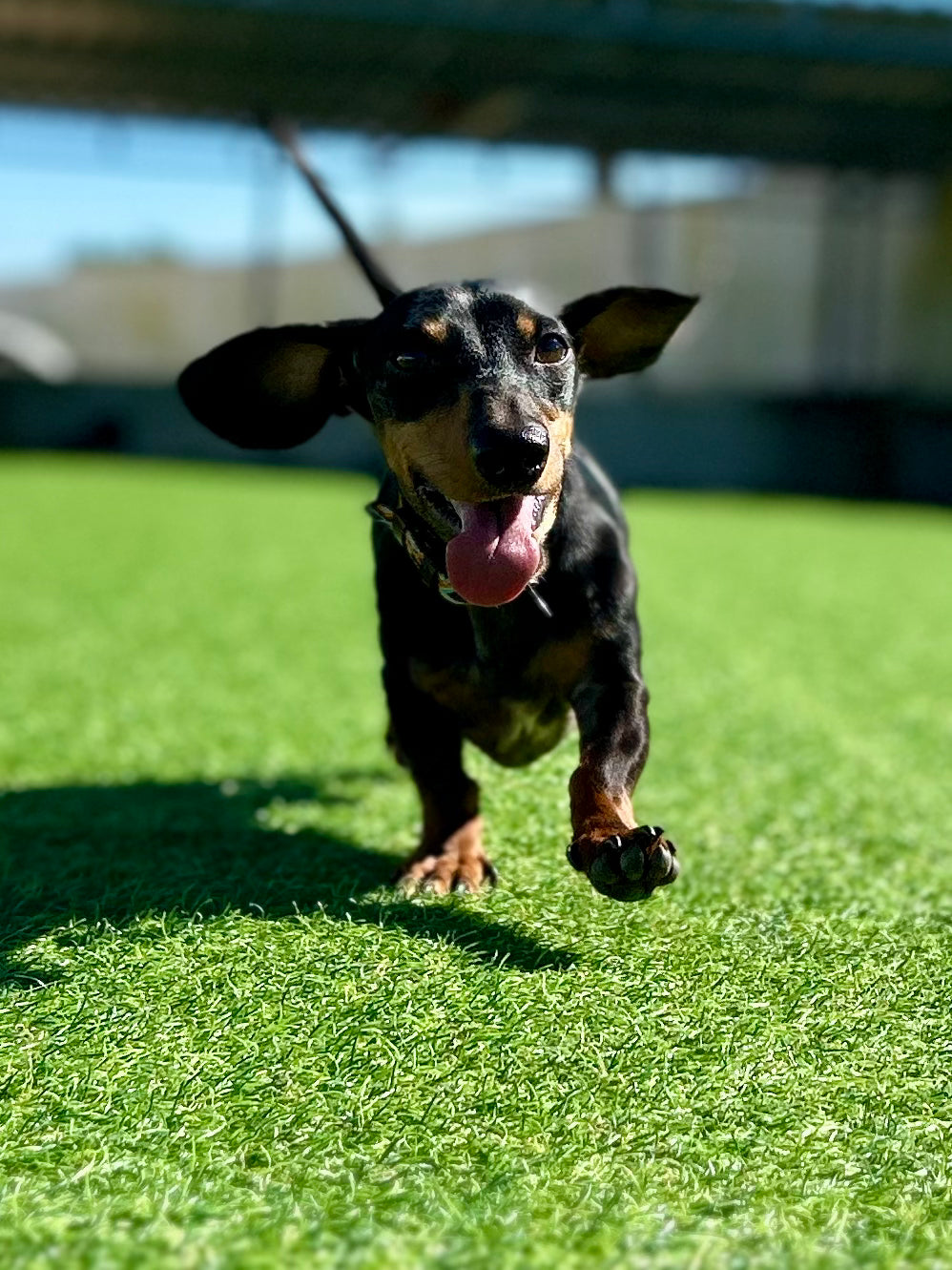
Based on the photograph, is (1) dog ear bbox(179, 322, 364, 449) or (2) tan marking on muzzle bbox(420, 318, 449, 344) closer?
(2) tan marking on muzzle bbox(420, 318, 449, 344)

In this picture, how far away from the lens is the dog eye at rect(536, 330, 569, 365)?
2426 millimetres

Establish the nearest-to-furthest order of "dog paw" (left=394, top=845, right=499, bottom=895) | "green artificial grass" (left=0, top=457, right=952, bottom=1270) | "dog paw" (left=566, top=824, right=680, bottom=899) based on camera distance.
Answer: "green artificial grass" (left=0, top=457, right=952, bottom=1270)
"dog paw" (left=566, top=824, right=680, bottom=899)
"dog paw" (left=394, top=845, right=499, bottom=895)

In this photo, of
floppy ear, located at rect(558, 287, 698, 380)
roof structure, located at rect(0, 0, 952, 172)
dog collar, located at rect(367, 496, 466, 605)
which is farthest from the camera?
roof structure, located at rect(0, 0, 952, 172)

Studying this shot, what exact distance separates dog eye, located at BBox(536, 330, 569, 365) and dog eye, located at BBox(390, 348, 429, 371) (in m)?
0.19

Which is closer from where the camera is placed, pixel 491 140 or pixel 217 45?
pixel 217 45

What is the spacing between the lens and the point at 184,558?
8.41 m

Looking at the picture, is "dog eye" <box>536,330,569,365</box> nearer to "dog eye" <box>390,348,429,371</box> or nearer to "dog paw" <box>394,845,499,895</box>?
"dog eye" <box>390,348,429,371</box>

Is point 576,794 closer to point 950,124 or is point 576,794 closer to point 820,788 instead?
point 820,788

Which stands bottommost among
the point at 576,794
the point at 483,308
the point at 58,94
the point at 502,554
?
the point at 576,794

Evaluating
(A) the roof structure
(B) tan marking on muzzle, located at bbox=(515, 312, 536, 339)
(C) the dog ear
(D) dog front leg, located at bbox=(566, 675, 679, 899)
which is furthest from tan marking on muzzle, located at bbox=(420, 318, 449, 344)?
(A) the roof structure

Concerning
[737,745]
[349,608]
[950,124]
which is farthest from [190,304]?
[737,745]

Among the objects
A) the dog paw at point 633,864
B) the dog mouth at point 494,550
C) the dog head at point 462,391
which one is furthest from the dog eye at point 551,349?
the dog paw at point 633,864

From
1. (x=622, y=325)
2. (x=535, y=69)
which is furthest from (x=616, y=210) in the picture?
(x=622, y=325)

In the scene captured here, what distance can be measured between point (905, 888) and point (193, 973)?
1.35 metres
